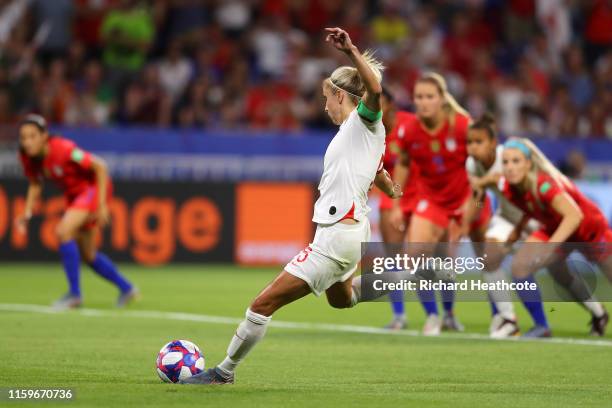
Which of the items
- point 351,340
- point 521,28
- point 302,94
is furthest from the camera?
point 521,28

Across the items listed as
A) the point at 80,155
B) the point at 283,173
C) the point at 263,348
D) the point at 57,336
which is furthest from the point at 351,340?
the point at 283,173

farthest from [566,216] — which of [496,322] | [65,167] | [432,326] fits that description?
[65,167]

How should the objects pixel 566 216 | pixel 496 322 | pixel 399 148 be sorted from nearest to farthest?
pixel 566 216 < pixel 496 322 < pixel 399 148

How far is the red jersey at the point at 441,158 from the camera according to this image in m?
12.1

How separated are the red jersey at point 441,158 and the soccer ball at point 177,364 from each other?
173 inches

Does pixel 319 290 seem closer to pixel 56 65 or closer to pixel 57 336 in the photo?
pixel 57 336

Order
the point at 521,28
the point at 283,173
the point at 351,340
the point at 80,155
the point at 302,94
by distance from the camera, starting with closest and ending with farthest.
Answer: the point at 351,340, the point at 80,155, the point at 283,173, the point at 302,94, the point at 521,28

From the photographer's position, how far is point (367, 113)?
26.2ft

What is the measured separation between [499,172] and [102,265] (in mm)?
5012

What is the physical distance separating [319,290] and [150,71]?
14523 mm

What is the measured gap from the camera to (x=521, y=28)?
82.3ft

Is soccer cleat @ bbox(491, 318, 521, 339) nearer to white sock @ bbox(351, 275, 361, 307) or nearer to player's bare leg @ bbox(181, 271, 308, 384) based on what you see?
white sock @ bbox(351, 275, 361, 307)

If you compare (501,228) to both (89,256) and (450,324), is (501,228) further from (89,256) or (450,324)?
(89,256)

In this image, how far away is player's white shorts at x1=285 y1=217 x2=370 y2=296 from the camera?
8.09m
